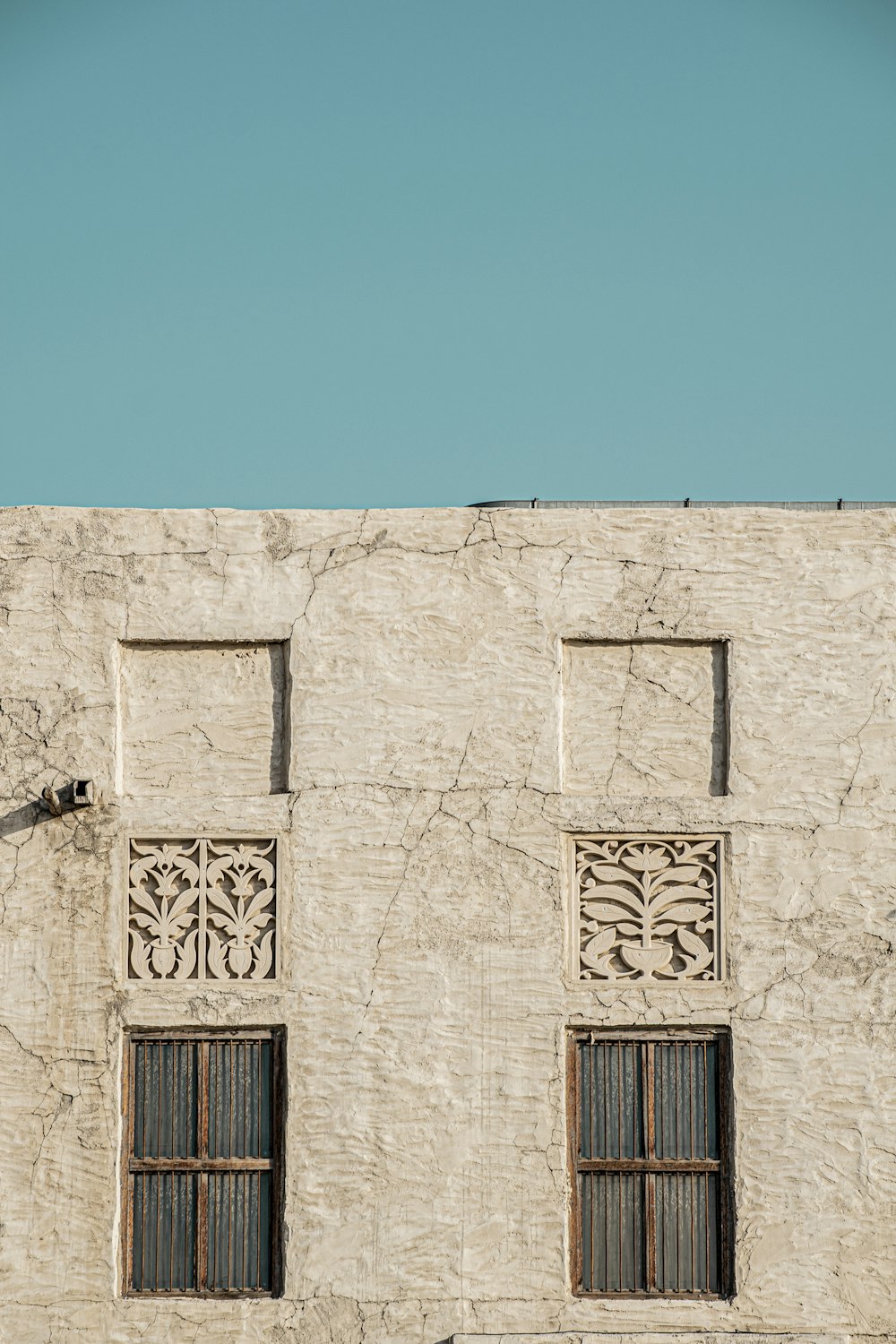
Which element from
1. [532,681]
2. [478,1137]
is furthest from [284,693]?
[478,1137]

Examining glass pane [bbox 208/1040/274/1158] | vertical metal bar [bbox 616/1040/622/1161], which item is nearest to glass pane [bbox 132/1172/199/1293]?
glass pane [bbox 208/1040/274/1158]

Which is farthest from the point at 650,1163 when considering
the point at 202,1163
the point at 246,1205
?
the point at 202,1163

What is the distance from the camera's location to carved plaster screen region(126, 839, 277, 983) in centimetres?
693

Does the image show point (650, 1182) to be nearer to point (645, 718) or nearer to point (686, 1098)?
point (686, 1098)

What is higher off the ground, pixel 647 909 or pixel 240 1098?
pixel 647 909

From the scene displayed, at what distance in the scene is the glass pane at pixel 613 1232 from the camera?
6.81 meters

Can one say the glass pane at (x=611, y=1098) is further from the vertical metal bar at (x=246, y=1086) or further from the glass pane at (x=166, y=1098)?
the glass pane at (x=166, y=1098)

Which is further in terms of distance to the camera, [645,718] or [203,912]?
[645,718]

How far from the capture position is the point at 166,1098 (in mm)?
6922

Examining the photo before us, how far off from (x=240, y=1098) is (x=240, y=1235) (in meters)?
0.57

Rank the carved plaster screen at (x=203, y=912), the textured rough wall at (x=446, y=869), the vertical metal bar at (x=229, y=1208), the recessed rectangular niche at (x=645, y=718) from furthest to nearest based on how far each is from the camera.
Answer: the recessed rectangular niche at (x=645, y=718), the carved plaster screen at (x=203, y=912), the vertical metal bar at (x=229, y=1208), the textured rough wall at (x=446, y=869)

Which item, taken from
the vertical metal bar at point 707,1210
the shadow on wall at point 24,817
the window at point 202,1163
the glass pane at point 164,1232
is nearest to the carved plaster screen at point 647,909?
the vertical metal bar at point 707,1210

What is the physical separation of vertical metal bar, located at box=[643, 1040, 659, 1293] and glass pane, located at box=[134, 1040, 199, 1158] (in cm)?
195

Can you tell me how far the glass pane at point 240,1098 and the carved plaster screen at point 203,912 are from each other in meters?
0.32
